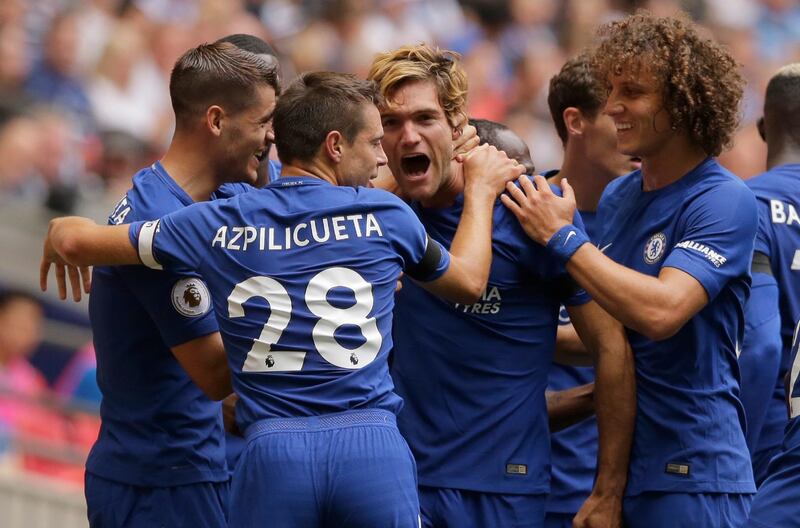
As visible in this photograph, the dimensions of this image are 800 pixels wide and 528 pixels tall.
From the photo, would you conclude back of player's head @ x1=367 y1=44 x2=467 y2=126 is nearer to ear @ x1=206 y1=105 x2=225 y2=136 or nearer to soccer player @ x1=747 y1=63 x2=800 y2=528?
ear @ x1=206 y1=105 x2=225 y2=136

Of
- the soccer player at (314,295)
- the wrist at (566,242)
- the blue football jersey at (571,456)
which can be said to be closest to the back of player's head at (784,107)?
the blue football jersey at (571,456)

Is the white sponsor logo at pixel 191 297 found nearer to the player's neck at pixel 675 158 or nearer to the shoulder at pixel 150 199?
the shoulder at pixel 150 199

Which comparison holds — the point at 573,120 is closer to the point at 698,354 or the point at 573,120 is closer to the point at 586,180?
the point at 586,180

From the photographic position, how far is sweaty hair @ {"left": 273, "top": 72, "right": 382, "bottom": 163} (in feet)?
13.2

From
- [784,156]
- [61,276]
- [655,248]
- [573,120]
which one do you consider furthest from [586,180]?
[61,276]

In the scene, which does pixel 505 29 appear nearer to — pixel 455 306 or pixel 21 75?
pixel 21 75

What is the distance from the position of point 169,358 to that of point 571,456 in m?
1.57

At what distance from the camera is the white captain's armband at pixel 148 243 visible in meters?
3.98

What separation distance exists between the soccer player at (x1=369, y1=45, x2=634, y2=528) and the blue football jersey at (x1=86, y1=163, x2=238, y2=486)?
2.30ft

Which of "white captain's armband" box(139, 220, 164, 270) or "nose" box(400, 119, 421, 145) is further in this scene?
"nose" box(400, 119, 421, 145)

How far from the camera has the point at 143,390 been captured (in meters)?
4.43

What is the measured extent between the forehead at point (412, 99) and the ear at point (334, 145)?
52 centimetres

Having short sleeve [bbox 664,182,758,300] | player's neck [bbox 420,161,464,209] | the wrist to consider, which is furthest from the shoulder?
short sleeve [bbox 664,182,758,300]

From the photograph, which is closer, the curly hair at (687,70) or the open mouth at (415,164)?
the curly hair at (687,70)
